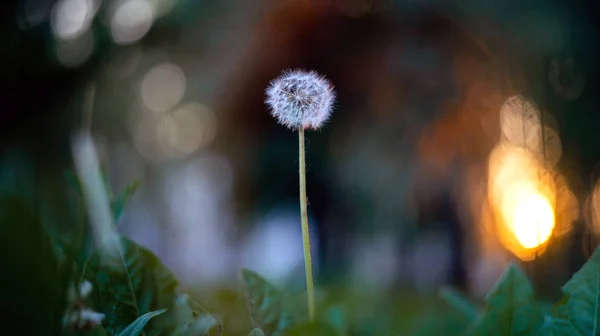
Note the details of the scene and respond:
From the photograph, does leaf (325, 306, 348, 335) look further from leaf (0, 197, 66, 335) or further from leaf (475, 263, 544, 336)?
leaf (0, 197, 66, 335)

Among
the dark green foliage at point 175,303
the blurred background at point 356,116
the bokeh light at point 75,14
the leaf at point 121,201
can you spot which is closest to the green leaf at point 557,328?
the dark green foliage at point 175,303

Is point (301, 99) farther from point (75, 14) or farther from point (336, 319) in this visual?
point (75, 14)

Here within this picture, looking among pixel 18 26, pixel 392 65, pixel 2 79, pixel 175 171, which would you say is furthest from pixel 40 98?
pixel 175 171

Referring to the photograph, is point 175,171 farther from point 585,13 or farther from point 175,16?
point 585,13

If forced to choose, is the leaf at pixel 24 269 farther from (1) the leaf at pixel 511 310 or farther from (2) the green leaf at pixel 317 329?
(1) the leaf at pixel 511 310

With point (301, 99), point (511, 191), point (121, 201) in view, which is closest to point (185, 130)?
point (511, 191)

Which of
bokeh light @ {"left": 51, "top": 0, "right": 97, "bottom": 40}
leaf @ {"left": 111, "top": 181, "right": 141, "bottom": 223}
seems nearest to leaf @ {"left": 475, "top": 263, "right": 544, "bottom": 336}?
leaf @ {"left": 111, "top": 181, "right": 141, "bottom": 223}
